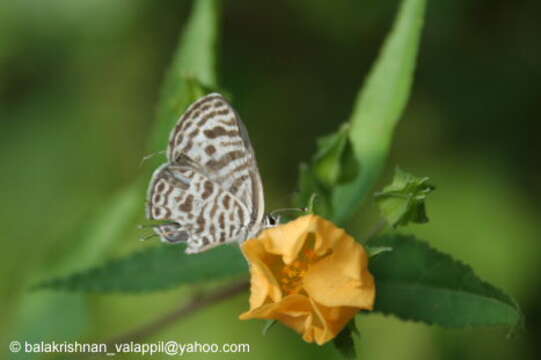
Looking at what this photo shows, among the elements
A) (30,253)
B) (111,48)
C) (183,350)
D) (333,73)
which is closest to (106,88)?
(111,48)

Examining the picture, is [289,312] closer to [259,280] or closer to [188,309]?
[259,280]

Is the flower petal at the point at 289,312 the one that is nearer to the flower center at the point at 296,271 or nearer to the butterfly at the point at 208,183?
the flower center at the point at 296,271

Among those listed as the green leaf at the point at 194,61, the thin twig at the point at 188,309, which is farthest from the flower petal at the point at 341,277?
the green leaf at the point at 194,61

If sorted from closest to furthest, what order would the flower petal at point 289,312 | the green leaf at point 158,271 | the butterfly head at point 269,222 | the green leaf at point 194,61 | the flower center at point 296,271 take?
the flower petal at point 289,312
the flower center at point 296,271
the butterfly head at point 269,222
the green leaf at point 158,271
the green leaf at point 194,61

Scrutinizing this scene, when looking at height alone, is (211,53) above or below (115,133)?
below

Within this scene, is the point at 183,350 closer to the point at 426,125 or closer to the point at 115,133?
the point at 115,133

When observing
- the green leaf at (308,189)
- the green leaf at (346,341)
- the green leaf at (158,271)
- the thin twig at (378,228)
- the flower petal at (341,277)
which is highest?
the green leaf at (308,189)
